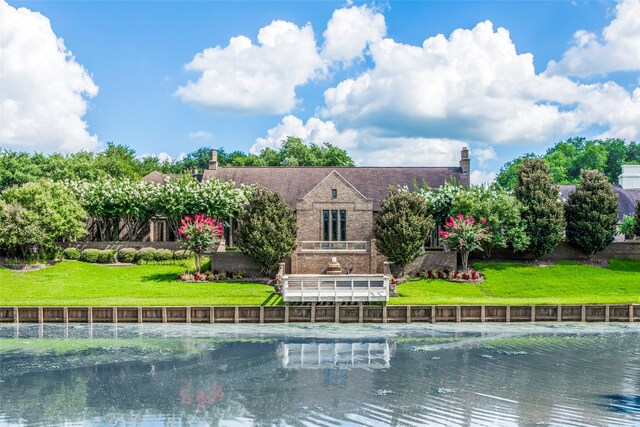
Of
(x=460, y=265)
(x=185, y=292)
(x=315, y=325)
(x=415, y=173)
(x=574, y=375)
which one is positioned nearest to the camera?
(x=574, y=375)

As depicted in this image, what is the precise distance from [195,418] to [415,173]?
52.2 meters

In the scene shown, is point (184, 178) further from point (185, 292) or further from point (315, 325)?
point (315, 325)

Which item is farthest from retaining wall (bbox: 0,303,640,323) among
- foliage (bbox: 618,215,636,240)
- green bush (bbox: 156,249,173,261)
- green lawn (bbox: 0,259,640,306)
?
foliage (bbox: 618,215,636,240)

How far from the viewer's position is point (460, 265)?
60.7 meters

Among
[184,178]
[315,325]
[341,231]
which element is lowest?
[315,325]

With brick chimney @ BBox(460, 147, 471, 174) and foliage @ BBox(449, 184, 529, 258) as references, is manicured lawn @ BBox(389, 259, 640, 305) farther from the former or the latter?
brick chimney @ BBox(460, 147, 471, 174)

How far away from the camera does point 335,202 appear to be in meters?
63.4

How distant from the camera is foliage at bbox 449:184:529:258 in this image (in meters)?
59.3

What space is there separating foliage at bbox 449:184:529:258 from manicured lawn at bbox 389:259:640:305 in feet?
8.08

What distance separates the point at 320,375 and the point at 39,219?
3948 cm

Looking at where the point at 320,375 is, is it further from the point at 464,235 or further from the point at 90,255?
the point at 90,255

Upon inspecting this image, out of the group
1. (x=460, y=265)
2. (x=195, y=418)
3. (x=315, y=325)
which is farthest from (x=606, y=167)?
(x=195, y=418)

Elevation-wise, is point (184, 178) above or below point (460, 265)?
above

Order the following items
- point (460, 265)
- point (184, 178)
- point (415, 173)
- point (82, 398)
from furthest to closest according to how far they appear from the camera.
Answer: point (415, 173), point (184, 178), point (460, 265), point (82, 398)
